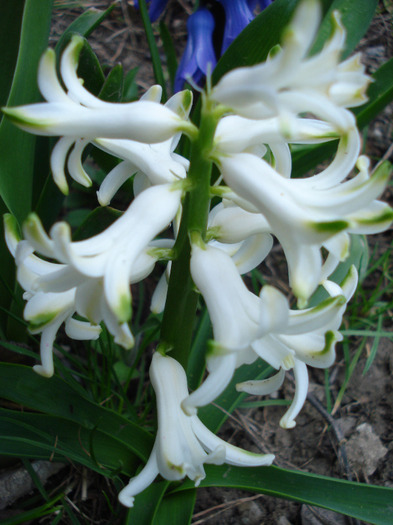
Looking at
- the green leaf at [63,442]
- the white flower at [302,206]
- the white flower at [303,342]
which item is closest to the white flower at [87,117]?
the white flower at [302,206]

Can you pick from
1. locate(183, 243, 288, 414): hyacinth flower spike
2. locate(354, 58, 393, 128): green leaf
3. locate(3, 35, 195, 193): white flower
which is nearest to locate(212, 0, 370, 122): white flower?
locate(3, 35, 195, 193): white flower

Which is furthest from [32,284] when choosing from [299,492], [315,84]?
[299,492]

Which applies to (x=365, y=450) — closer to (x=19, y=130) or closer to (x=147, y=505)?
(x=147, y=505)

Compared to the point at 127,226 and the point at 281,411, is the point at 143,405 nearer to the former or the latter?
the point at 281,411

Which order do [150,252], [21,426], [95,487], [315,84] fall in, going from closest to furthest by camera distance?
[315,84] → [150,252] → [21,426] → [95,487]

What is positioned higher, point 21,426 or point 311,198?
point 311,198

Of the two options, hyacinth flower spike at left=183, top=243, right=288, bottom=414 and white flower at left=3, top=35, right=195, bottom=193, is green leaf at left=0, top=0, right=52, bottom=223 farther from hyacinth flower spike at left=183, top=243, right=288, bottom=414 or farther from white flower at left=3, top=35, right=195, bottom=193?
hyacinth flower spike at left=183, top=243, right=288, bottom=414

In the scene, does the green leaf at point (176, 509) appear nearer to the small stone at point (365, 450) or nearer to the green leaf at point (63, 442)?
the green leaf at point (63, 442)

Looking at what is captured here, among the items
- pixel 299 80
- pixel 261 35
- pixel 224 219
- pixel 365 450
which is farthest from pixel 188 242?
pixel 365 450
